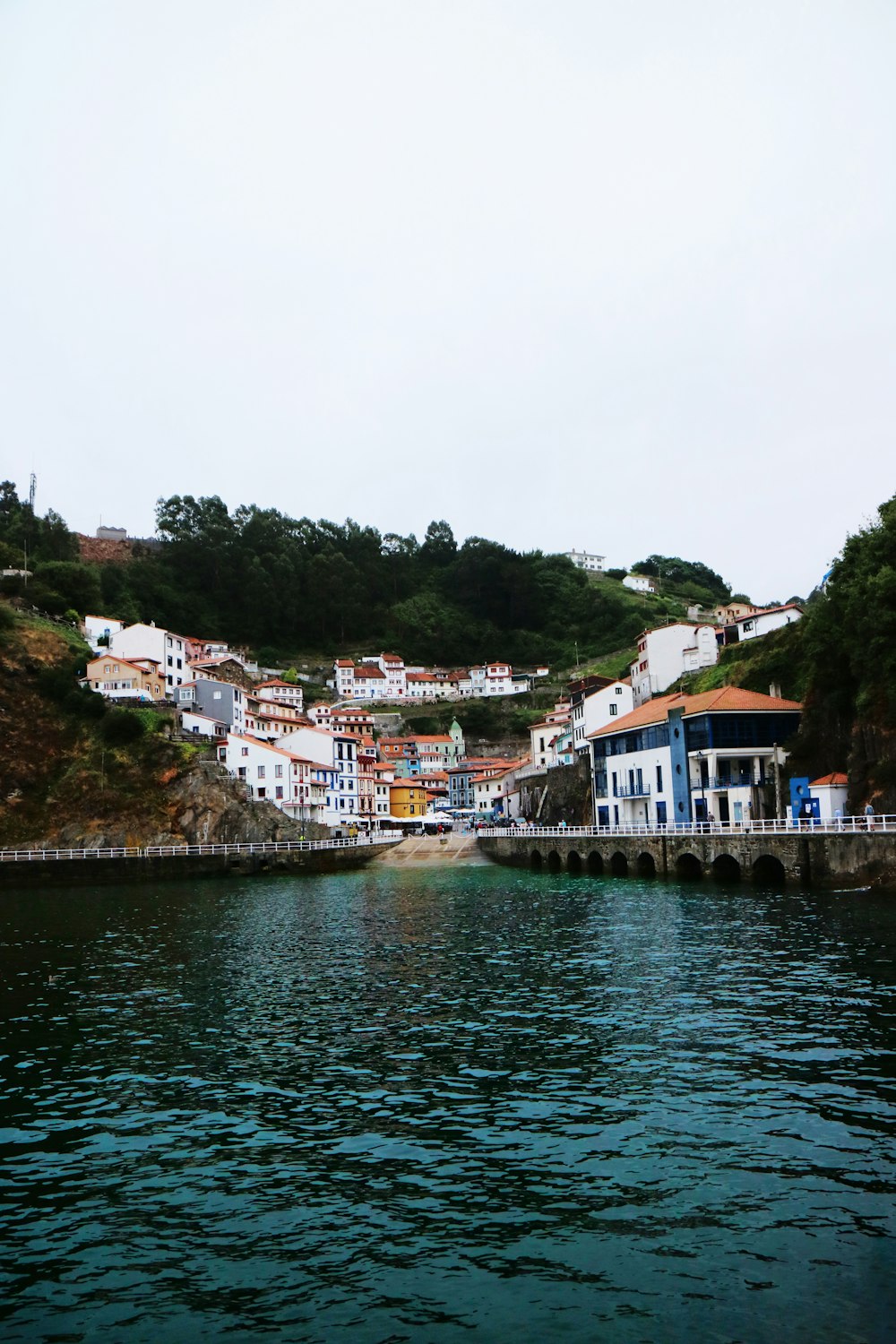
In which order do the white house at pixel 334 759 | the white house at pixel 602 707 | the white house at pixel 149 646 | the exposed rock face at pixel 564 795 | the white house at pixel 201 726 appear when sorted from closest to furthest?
the exposed rock face at pixel 564 795
the white house at pixel 602 707
the white house at pixel 201 726
the white house at pixel 334 759
the white house at pixel 149 646

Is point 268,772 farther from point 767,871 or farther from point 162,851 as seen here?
point 767,871

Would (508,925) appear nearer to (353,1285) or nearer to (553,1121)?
(553,1121)

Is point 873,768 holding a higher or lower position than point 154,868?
higher

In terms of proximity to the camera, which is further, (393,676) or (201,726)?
(393,676)

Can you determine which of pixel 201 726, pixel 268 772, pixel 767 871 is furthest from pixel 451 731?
pixel 767 871

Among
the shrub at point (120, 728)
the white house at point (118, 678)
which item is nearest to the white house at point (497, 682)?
the white house at point (118, 678)

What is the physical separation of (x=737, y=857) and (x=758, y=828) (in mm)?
5465

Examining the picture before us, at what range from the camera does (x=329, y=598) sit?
184 m

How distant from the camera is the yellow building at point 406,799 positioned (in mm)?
140375

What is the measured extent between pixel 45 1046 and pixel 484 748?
144 meters

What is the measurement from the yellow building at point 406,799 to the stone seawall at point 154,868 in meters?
50.3

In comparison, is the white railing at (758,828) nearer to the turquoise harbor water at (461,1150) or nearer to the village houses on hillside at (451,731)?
the village houses on hillside at (451,731)

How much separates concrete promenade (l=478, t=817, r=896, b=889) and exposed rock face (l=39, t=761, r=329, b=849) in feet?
87.7

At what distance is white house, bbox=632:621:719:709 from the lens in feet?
327
